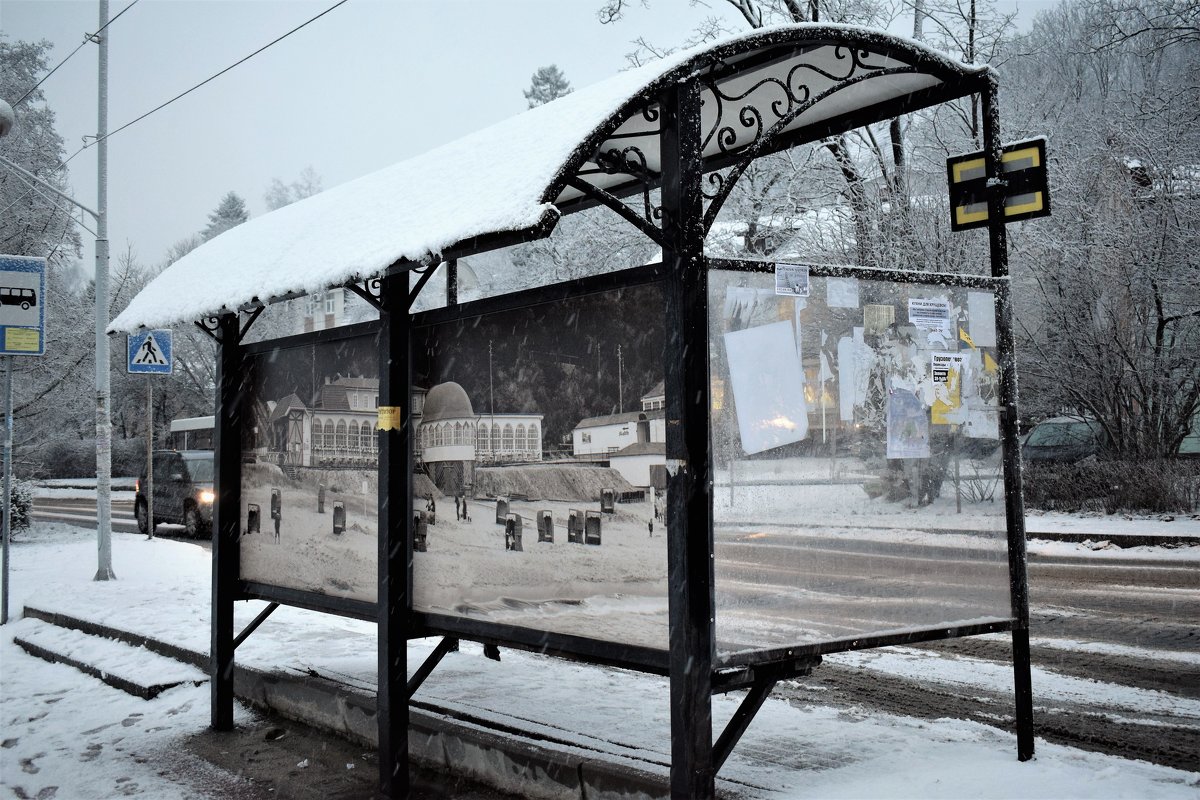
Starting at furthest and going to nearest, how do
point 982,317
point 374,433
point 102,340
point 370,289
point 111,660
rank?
1. point 102,340
2. point 111,660
3. point 374,433
4. point 370,289
5. point 982,317

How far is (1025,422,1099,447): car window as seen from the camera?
23.2 meters

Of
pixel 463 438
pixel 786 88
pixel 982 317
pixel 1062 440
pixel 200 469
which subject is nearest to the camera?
pixel 786 88

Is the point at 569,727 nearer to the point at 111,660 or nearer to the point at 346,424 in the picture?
the point at 346,424

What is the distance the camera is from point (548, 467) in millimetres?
4996

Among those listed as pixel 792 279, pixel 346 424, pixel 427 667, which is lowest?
pixel 427 667

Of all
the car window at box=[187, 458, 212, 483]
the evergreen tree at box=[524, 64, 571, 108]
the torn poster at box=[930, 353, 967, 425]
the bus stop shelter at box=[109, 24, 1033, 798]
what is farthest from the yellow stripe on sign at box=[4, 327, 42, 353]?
the evergreen tree at box=[524, 64, 571, 108]

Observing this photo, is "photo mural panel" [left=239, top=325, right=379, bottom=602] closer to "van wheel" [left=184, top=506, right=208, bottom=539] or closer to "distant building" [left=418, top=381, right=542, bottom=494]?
"distant building" [left=418, top=381, right=542, bottom=494]

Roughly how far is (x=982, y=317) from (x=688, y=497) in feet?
6.91

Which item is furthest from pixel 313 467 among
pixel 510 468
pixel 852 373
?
pixel 852 373

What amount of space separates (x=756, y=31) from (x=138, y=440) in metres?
50.2

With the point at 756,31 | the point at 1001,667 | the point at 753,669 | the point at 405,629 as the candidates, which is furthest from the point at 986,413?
the point at 1001,667

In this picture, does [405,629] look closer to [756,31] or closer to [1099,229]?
[756,31]

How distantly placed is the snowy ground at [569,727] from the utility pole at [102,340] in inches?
119

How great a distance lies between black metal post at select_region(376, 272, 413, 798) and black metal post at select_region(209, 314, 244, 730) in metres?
2.03
